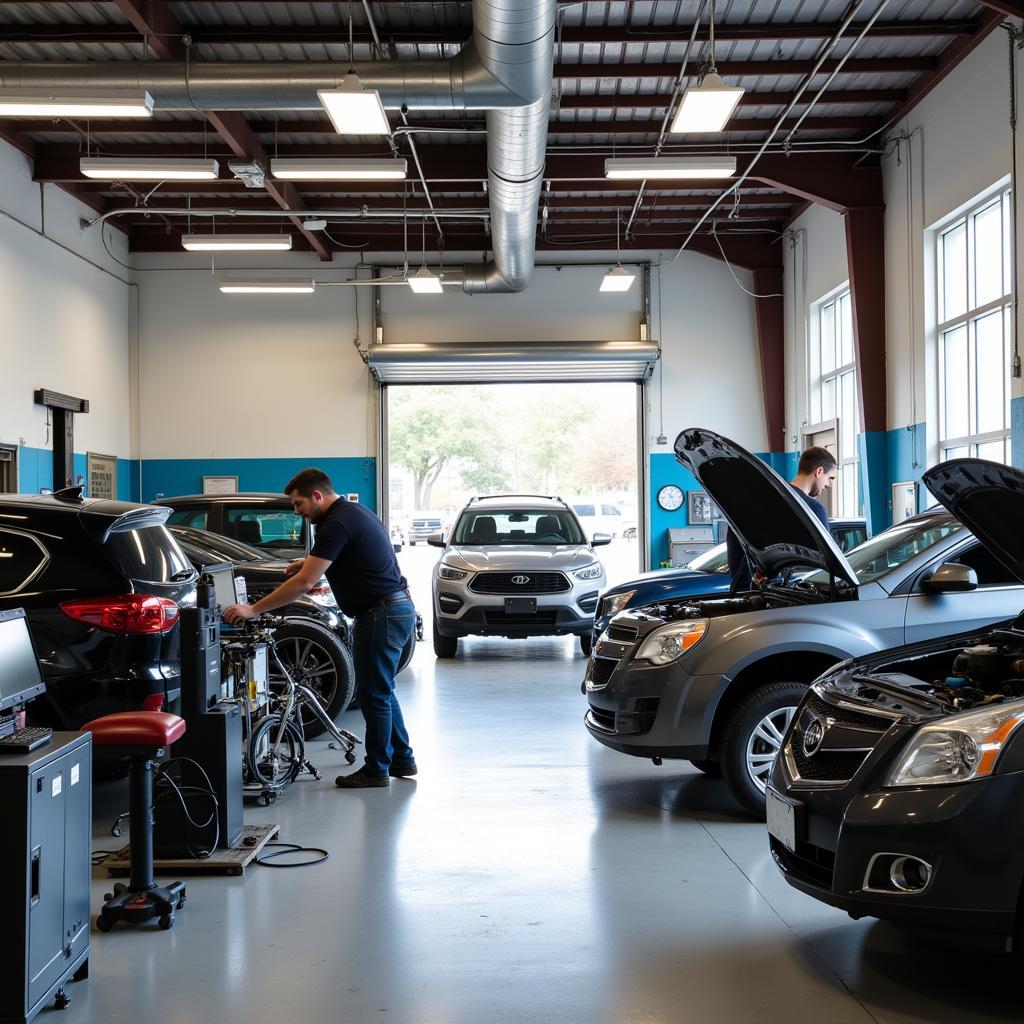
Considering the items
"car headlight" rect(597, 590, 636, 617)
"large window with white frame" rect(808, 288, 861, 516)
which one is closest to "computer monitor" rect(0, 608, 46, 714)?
"car headlight" rect(597, 590, 636, 617)

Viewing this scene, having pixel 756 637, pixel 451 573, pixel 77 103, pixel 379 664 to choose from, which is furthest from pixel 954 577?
pixel 77 103

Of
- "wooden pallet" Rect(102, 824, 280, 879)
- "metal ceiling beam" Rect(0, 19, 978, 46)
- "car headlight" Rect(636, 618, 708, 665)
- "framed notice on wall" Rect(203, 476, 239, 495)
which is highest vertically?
"metal ceiling beam" Rect(0, 19, 978, 46)

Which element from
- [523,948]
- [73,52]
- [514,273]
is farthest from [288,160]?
[523,948]

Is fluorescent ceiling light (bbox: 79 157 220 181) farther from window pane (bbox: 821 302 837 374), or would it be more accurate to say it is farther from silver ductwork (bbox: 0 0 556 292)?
window pane (bbox: 821 302 837 374)

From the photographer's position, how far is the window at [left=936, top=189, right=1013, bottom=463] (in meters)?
10.3

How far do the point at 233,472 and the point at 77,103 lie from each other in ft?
31.9

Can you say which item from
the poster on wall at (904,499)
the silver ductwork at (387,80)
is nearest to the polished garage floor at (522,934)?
the silver ductwork at (387,80)

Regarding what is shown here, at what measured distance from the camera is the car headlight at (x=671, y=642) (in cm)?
516

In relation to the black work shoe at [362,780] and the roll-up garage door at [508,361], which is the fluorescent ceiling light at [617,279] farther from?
the black work shoe at [362,780]

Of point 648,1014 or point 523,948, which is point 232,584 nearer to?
point 523,948

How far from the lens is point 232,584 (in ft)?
18.3

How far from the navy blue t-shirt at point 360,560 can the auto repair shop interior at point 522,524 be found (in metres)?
0.11

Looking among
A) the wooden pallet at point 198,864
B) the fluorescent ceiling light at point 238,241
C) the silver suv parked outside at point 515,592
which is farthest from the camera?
the fluorescent ceiling light at point 238,241

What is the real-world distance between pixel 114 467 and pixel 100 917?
1401 centimetres
